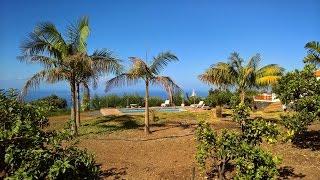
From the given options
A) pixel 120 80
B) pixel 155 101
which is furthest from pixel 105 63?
pixel 155 101

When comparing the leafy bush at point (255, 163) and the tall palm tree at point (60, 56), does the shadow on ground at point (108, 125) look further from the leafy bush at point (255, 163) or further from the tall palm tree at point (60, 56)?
the leafy bush at point (255, 163)

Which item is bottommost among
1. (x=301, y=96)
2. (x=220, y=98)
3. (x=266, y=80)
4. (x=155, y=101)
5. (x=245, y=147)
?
(x=245, y=147)

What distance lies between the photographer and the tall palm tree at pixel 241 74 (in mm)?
20703

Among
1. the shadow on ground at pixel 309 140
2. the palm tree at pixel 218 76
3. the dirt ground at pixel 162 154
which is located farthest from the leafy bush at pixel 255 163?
the palm tree at pixel 218 76

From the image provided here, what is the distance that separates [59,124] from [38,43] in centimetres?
605

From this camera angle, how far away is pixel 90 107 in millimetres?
32594

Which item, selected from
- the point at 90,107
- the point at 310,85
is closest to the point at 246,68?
the point at 310,85

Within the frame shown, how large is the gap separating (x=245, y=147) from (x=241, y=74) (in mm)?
12834

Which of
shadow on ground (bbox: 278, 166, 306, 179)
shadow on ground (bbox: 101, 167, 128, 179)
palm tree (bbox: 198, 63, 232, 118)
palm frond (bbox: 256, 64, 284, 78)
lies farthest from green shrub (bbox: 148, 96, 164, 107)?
shadow on ground (bbox: 278, 166, 306, 179)

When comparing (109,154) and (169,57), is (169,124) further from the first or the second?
(109,154)

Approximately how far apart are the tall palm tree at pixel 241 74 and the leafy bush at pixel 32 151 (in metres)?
15.0

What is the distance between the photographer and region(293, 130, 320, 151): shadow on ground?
13993 mm

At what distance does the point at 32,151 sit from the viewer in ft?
18.8

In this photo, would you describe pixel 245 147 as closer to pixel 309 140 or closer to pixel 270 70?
pixel 309 140
